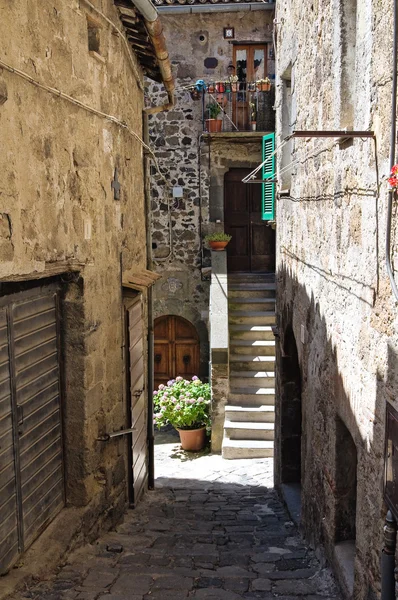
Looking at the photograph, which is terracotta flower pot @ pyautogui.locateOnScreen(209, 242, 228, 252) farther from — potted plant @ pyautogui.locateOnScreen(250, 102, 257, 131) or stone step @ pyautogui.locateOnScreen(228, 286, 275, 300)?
potted plant @ pyautogui.locateOnScreen(250, 102, 257, 131)

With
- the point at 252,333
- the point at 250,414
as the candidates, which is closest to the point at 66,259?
the point at 250,414

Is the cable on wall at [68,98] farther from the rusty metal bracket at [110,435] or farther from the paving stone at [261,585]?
the paving stone at [261,585]

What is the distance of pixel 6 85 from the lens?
3.59 meters

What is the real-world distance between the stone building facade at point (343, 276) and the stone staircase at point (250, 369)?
3.43 m

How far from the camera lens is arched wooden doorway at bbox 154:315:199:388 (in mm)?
13875

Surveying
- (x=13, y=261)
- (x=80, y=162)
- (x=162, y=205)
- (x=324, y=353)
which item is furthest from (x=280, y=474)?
(x=162, y=205)

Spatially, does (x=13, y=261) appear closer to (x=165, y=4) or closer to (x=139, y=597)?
(x=139, y=597)

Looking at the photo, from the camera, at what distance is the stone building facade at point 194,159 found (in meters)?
13.1

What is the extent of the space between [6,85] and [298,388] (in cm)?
568

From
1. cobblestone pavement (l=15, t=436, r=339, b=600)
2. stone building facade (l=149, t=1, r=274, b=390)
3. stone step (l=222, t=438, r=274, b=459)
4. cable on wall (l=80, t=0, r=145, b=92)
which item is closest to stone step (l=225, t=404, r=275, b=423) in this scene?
stone step (l=222, t=438, r=274, b=459)

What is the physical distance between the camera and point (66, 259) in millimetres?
4551

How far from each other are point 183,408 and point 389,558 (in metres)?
7.82

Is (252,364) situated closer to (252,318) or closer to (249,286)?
(252,318)

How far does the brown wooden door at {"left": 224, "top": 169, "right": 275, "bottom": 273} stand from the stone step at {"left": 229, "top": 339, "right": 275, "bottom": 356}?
298 centimetres
